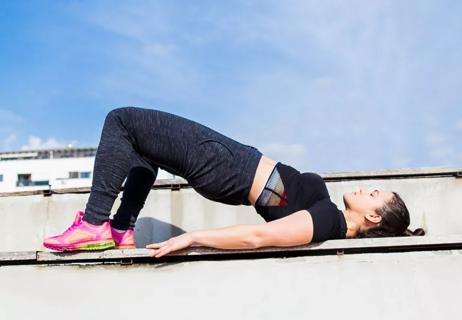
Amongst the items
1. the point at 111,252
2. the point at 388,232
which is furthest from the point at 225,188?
the point at 388,232

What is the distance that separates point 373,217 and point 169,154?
1.34 meters

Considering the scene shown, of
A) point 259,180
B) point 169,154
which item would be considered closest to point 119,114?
point 169,154

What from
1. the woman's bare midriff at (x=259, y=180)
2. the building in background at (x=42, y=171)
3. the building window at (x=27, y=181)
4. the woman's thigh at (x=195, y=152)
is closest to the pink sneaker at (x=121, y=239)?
the woman's thigh at (x=195, y=152)

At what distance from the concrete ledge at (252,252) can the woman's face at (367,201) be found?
72cm

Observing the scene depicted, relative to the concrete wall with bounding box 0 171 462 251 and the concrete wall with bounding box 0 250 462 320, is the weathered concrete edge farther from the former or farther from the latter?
the concrete wall with bounding box 0 250 462 320

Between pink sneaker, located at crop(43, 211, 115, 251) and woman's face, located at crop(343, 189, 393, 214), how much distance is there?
1.51 metres

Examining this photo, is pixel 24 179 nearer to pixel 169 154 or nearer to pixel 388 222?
pixel 169 154

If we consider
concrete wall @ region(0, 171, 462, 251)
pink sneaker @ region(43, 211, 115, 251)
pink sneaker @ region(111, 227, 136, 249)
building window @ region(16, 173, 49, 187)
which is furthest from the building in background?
pink sneaker @ region(43, 211, 115, 251)

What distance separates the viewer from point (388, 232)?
343 centimetres

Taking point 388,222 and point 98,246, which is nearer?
point 98,246

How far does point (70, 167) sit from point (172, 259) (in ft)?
154

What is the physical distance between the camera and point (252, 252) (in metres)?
2.78

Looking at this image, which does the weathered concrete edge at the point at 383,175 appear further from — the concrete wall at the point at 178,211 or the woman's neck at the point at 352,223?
the woman's neck at the point at 352,223

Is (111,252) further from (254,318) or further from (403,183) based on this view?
(403,183)
